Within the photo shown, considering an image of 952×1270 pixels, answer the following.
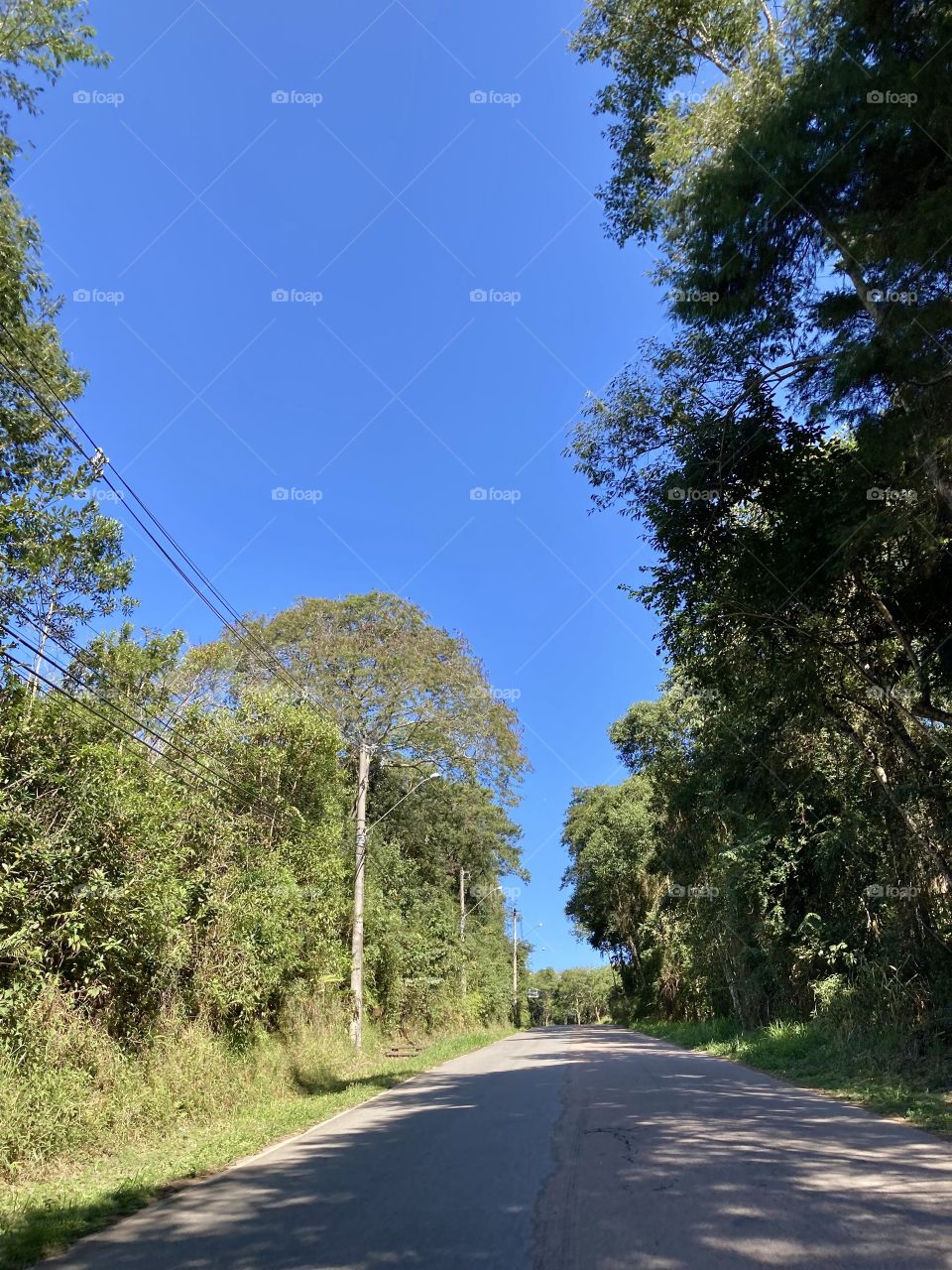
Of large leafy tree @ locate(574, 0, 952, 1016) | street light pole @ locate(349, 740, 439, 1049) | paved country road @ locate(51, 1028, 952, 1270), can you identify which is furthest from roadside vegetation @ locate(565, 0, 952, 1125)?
street light pole @ locate(349, 740, 439, 1049)

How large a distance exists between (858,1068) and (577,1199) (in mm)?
8051

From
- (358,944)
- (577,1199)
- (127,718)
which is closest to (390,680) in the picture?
→ (358,944)

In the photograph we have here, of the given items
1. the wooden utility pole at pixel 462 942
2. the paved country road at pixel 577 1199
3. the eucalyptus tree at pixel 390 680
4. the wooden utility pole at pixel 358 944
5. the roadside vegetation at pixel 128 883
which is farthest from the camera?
the wooden utility pole at pixel 462 942

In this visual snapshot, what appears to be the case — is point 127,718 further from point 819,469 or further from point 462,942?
point 462,942

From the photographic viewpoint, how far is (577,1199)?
5.07 meters

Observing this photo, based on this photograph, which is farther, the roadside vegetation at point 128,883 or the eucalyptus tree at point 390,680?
the eucalyptus tree at point 390,680

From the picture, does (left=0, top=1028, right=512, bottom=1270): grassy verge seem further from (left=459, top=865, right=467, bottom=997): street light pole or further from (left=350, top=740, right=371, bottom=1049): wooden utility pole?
(left=459, top=865, right=467, bottom=997): street light pole

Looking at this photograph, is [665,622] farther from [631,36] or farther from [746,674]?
[631,36]

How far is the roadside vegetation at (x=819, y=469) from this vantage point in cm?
779

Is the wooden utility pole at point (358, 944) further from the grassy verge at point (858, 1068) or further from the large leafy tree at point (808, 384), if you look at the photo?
the large leafy tree at point (808, 384)

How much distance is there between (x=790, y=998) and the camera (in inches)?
673

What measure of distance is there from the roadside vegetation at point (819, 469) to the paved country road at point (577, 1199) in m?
2.38

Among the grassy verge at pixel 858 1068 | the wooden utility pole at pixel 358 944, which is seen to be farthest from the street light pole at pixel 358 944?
the grassy verge at pixel 858 1068

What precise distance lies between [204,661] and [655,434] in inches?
712
